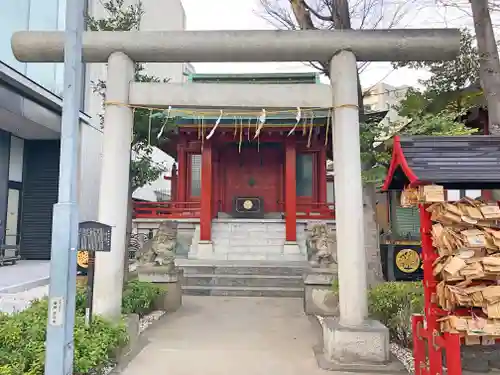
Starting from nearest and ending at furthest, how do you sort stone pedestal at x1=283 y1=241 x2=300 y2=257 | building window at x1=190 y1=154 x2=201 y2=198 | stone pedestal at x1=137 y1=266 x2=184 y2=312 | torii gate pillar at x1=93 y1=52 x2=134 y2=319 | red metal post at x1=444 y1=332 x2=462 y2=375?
red metal post at x1=444 y1=332 x2=462 y2=375, torii gate pillar at x1=93 y1=52 x2=134 y2=319, stone pedestal at x1=137 y1=266 x2=184 y2=312, stone pedestal at x1=283 y1=241 x2=300 y2=257, building window at x1=190 y1=154 x2=201 y2=198

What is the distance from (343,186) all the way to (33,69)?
1157 centimetres

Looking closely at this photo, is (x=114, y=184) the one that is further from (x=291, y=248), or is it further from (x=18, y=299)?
(x=291, y=248)

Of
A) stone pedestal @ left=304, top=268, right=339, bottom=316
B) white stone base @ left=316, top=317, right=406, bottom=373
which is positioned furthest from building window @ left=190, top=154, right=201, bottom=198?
white stone base @ left=316, top=317, right=406, bottom=373

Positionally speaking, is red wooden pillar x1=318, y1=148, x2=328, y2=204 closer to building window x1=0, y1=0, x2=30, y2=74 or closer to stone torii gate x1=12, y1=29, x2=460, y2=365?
building window x1=0, y1=0, x2=30, y2=74

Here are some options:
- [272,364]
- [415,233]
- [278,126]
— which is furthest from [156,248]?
[415,233]

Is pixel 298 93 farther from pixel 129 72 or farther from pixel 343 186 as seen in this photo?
pixel 129 72

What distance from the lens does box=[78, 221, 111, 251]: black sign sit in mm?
4895

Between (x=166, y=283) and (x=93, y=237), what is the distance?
4614mm

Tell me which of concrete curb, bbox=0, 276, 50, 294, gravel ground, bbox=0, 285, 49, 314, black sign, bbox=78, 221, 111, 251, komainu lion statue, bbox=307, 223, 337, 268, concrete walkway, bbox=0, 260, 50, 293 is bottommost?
gravel ground, bbox=0, 285, 49, 314

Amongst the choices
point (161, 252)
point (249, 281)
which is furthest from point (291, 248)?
point (161, 252)

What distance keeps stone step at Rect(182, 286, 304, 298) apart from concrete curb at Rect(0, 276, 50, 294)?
3.53 metres

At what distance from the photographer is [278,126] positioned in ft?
50.5

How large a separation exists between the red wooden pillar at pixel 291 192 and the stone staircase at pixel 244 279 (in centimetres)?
203

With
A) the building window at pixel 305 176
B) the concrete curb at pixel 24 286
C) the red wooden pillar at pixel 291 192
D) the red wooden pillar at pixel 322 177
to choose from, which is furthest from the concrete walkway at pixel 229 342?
the building window at pixel 305 176
